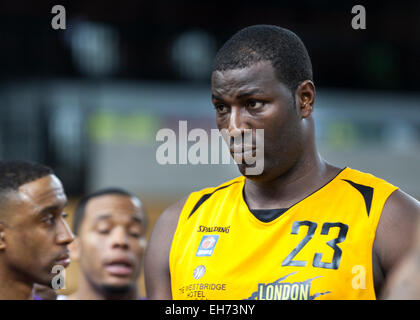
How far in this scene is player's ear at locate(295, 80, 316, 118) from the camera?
2.21 metres

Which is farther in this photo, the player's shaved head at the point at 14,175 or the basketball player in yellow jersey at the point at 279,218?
the player's shaved head at the point at 14,175

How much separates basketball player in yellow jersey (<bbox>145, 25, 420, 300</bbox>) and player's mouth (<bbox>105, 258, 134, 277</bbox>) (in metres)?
1.18

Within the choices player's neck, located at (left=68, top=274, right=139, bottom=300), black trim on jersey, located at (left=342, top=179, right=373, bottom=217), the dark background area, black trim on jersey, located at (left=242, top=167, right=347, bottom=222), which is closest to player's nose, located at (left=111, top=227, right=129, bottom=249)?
player's neck, located at (left=68, top=274, right=139, bottom=300)

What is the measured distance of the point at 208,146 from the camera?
10.2 m

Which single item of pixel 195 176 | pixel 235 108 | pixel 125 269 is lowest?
pixel 195 176

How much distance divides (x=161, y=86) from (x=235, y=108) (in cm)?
927

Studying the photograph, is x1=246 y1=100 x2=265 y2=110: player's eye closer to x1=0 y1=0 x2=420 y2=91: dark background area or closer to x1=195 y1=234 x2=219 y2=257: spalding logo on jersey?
x1=195 y1=234 x2=219 y2=257: spalding logo on jersey

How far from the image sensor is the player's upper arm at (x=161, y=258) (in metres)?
2.31

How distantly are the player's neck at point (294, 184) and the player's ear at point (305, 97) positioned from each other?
17 centimetres

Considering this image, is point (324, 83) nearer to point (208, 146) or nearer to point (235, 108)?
point (208, 146)

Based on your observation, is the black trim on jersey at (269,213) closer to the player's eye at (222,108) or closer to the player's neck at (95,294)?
the player's eye at (222,108)

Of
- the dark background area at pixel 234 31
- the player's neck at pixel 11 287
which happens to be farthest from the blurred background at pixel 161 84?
the player's neck at pixel 11 287

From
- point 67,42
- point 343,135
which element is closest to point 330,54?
point 343,135
